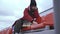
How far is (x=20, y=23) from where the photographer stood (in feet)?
7.30

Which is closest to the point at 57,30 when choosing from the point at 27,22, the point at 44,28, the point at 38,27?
the point at 44,28

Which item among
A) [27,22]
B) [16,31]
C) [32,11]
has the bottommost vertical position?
[16,31]

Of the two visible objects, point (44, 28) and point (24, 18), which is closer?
point (44, 28)

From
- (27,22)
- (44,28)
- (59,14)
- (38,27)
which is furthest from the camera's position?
(27,22)

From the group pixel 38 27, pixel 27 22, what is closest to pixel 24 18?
pixel 27 22

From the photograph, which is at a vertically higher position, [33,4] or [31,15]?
[33,4]

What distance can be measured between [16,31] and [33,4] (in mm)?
517

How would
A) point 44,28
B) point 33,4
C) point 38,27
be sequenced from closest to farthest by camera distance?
1. point 44,28
2. point 38,27
3. point 33,4

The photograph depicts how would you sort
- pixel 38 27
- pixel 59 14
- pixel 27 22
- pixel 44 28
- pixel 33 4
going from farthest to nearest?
pixel 27 22
pixel 33 4
pixel 38 27
pixel 44 28
pixel 59 14

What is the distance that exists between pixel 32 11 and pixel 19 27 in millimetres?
332

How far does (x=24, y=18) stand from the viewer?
232cm

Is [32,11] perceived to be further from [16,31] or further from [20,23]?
[16,31]

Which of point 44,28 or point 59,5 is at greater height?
point 59,5

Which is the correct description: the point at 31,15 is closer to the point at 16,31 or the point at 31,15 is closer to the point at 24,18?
the point at 24,18
